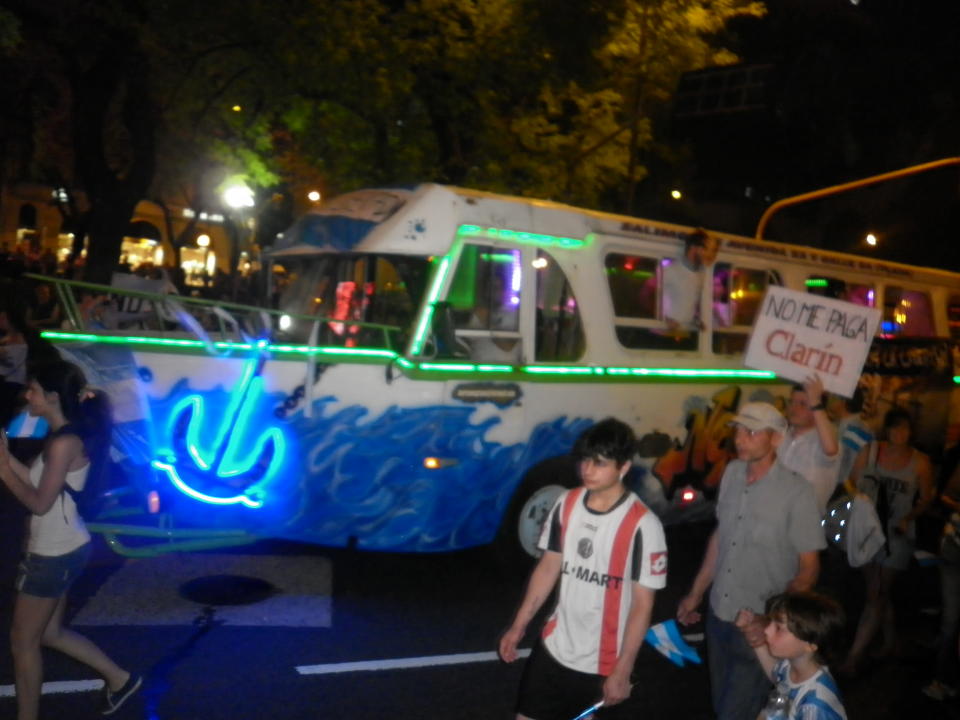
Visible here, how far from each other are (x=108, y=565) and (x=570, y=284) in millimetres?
4062

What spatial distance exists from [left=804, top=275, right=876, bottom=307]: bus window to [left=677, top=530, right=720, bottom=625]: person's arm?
212 inches

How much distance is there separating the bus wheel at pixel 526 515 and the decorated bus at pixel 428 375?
2 centimetres

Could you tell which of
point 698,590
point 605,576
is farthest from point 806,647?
point 698,590

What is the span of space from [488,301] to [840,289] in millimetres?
4277

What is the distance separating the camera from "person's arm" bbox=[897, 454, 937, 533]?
7270mm

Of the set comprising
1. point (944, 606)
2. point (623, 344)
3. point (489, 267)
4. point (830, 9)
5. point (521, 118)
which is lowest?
point (944, 606)

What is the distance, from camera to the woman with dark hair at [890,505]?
7109mm

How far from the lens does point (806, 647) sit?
3.75m

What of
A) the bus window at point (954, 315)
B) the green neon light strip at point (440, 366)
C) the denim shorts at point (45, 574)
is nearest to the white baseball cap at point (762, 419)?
the green neon light strip at point (440, 366)

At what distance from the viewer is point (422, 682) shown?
20.5 feet

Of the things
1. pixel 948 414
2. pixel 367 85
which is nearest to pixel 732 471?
pixel 948 414

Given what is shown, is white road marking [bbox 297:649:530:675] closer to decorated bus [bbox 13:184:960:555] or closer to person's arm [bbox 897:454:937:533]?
decorated bus [bbox 13:184:960:555]

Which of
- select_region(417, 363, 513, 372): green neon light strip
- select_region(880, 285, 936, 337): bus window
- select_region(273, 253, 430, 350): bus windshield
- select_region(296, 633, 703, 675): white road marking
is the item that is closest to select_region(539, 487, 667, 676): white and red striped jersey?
select_region(296, 633, 703, 675): white road marking

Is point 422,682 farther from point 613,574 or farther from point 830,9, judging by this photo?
point 830,9
